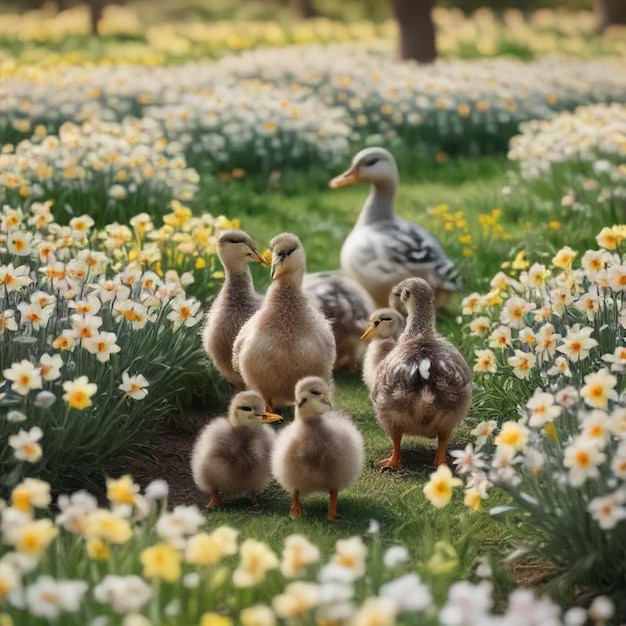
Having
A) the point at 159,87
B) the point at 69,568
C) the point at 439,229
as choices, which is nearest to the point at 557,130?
the point at 439,229

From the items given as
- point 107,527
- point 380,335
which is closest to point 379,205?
point 380,335

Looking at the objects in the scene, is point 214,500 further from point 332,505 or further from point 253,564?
point 253,564

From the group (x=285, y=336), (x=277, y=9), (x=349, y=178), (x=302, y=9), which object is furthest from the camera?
(x=277, y=9)

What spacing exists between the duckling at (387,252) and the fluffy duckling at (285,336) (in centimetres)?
177

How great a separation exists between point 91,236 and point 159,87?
6476 mm

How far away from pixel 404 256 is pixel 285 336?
1.99m

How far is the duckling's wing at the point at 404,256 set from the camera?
6.99 meters

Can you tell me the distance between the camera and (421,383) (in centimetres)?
489

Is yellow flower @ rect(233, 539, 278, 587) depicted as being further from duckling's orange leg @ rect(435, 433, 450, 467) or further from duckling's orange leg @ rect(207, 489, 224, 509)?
duckling's orange leg @ rect(435, 433, 450, 467)

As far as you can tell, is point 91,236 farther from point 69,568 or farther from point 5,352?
point 69,568

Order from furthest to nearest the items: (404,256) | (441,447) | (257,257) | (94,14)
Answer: (94,14) → (404,256) → (257,257) → (441,447)

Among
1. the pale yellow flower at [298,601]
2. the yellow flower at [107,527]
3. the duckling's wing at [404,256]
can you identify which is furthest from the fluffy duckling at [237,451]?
the duckling's wing at [404,256]

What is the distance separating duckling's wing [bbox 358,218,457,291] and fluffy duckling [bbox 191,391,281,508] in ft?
8.39

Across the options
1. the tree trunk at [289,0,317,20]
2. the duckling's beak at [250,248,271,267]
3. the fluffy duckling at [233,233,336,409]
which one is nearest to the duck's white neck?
the duckling's beak at [250,248,271,267]
